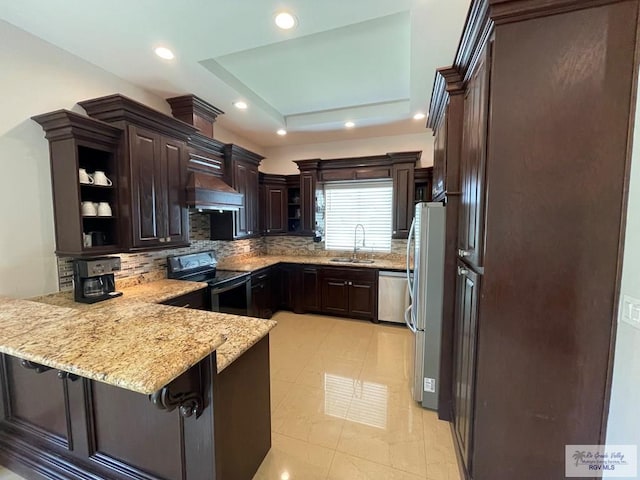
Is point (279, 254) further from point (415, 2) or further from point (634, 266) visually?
point (634, 266)

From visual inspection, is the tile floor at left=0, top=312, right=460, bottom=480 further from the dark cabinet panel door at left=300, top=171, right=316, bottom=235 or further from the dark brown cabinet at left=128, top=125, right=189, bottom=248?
the dark cabinet panel door at left=300, top=171, right=316, bottom=235

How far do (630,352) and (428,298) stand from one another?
113cm

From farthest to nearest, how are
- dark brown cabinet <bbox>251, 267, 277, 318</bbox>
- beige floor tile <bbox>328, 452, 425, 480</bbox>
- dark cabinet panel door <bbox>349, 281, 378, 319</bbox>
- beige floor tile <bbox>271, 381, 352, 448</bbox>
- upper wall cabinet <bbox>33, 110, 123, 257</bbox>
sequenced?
dark cabinet panel door <bbox>349, 281, 378, 319</bbox> → dark brown cabinet <bbox>251, 267, 277, 318</bbox> → upper wall cabinet <bbox>33, 110, 123, 257</bbox> → beige floor tile <bbox>271, 381, 352, 448</bbox> → beige floor tile <bbox>328, 452, 425, 480</bbox>

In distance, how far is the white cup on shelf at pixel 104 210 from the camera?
90.0 inches

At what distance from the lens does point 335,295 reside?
4145 millimetres

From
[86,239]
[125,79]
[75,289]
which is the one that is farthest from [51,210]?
[125,79]

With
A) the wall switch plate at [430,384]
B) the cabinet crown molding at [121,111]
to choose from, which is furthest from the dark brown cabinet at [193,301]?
the wall switch plate at [430,384]

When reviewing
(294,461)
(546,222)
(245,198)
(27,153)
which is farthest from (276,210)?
(546,222)

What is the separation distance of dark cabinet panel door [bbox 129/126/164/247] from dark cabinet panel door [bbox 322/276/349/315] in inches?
94.6

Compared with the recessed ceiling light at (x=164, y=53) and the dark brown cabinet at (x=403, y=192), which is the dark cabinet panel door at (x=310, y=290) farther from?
the recessed ceiling light at (x=164, y=53)

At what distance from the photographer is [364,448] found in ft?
6.00

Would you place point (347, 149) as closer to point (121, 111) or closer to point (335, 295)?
point (335, 295)

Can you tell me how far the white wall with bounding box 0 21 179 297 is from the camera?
1948 millimetres

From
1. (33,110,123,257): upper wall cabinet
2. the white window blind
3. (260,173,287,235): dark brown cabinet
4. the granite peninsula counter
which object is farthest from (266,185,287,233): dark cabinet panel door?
the granite peninsula counter
